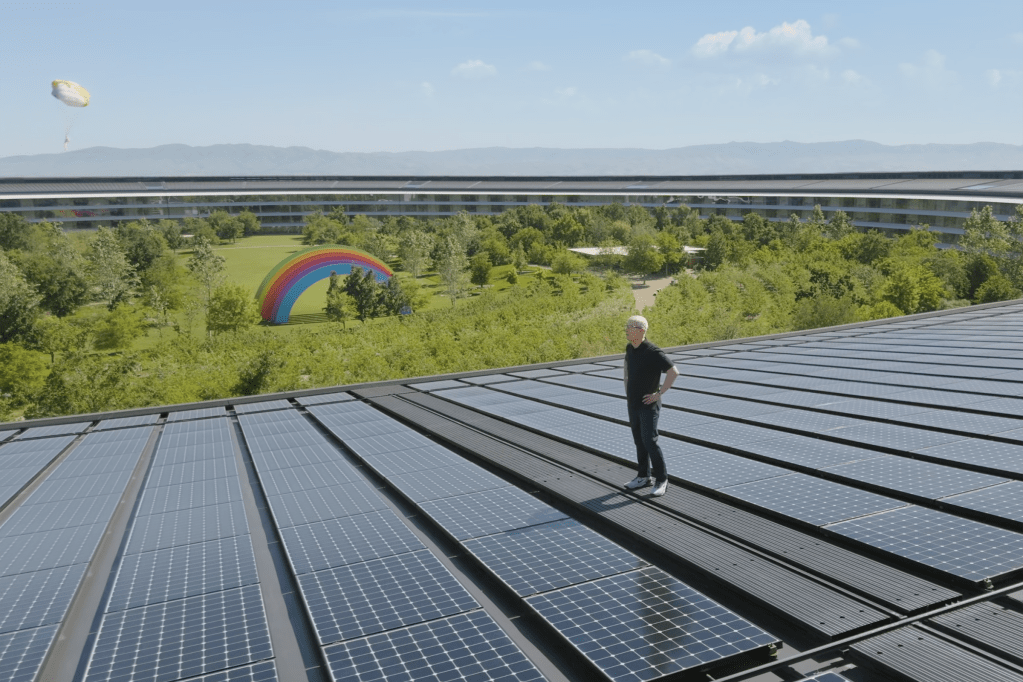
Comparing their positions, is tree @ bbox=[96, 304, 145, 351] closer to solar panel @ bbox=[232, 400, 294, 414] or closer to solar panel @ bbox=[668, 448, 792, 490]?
solar panel @ bbox=[232, 400, 294, 414]

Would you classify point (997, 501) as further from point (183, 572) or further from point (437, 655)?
point (183, 572)

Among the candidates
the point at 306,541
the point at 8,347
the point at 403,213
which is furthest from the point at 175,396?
the point at 403,213

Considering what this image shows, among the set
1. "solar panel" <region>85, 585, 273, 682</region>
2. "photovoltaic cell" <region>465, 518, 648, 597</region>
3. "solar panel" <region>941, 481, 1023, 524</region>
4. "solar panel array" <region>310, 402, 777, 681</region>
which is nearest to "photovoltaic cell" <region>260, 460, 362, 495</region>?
"solar panel array" <region>310, 402, 777, 681</region>

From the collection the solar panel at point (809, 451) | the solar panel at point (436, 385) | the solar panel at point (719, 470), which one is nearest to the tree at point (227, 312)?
the solar panel at point (436, 385)

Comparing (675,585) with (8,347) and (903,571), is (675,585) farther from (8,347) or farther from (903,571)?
(8,347)

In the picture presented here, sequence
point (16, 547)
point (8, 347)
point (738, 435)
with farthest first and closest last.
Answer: point (8, 347) → point (738, 435) → point (16, 547)

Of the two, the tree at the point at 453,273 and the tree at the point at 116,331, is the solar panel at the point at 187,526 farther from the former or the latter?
the tree at the point at 453,273

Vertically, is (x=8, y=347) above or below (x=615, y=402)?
below
